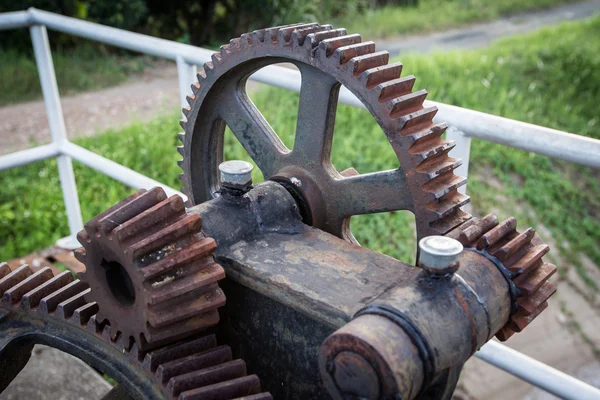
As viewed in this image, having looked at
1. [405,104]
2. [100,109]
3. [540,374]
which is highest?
[405,104]

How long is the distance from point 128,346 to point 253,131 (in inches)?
24.6

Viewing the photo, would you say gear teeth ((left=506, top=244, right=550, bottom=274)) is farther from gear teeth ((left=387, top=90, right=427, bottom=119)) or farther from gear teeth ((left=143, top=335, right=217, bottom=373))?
gear teeth ((left=143, top=335, right=217, bottom=373))

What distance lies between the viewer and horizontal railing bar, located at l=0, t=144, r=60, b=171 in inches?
110

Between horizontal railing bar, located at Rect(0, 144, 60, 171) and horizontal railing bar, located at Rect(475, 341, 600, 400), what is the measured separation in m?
1.97

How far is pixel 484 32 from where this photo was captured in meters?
10.7

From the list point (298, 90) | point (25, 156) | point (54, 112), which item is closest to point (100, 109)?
point (54, 112)

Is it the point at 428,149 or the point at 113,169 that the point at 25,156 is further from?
the point at 428,149

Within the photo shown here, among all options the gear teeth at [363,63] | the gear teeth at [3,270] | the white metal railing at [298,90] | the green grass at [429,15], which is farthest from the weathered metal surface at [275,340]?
the green grass at [429,15]

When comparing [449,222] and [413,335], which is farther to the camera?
[449,222]

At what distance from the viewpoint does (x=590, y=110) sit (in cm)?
705

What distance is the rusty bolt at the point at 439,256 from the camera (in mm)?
1101

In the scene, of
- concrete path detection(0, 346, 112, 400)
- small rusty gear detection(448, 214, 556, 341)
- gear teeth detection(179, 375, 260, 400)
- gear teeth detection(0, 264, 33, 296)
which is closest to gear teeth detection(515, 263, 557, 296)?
small rusty gear detection(448, 214, 556, 341)

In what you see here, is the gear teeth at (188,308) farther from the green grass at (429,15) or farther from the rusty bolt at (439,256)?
the green grass at (429,15)

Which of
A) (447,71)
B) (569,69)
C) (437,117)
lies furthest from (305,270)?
(569,69)
